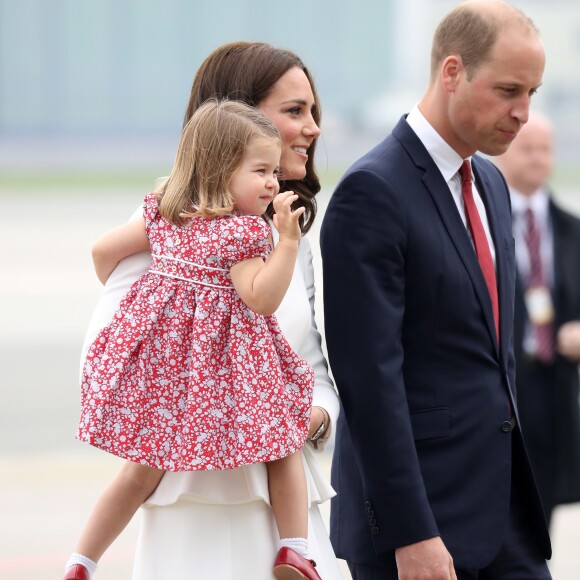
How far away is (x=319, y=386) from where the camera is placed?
279 cm

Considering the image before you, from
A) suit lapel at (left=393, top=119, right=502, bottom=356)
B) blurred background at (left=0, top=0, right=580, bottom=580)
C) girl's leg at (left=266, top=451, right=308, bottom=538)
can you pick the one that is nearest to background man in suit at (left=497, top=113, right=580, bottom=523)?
Answer: suit lapel at (left=393, top=119, right=502, bottom=356)

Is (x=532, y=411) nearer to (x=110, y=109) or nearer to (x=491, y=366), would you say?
(x=491, y=366)

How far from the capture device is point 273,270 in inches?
95.1

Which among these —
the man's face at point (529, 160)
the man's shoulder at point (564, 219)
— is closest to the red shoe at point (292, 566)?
the man's shoulder at point (564, 219)

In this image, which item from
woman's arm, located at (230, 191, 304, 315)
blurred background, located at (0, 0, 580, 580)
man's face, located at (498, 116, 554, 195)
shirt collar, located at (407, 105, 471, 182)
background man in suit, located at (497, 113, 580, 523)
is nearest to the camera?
woman's arm, located at (230, 191, 304, 315)

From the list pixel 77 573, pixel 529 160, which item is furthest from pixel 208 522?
pixel 529 160

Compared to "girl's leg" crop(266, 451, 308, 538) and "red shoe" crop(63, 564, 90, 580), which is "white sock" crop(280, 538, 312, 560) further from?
"red shoe" crop(63, 564, 90, 580)

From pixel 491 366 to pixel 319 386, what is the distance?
1.25 feet

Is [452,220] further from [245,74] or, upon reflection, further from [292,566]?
[292,566]

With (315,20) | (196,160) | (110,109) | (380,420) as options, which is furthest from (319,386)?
(315,20)

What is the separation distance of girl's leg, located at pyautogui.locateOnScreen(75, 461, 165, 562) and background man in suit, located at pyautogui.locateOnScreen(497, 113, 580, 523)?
199 centimetres

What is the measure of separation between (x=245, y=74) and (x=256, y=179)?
13.0 inches

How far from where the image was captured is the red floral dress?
96.3 inches

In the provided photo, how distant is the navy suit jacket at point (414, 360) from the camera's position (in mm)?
2666
